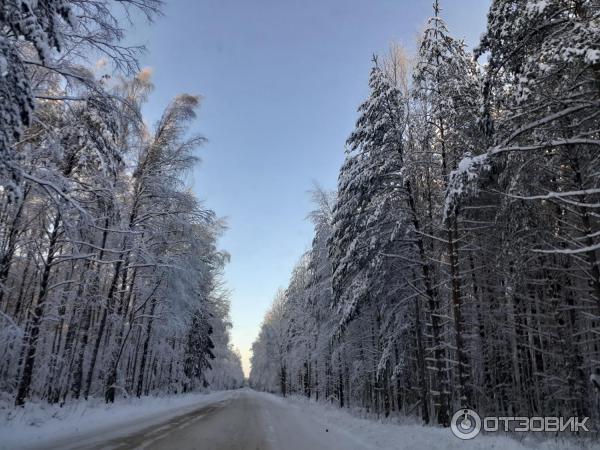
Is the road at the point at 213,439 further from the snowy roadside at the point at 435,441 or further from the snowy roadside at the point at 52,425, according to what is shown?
the snowy roadside at the point at 435,441

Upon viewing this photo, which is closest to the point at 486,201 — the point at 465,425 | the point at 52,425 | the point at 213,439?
the point at 465,425

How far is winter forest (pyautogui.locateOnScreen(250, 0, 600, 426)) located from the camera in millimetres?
8148

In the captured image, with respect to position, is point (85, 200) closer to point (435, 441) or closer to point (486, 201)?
point (435, 441)

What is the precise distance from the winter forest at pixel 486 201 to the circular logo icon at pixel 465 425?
1.13 ft

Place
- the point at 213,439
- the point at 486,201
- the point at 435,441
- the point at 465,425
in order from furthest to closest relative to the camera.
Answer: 1. the point at 486,201
2. the point at 465,425
3. the point at 213,439
4. the point at 435,441

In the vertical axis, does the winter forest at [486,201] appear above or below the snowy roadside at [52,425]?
above

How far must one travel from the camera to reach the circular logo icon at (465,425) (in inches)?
367

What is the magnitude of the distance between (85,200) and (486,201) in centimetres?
1420

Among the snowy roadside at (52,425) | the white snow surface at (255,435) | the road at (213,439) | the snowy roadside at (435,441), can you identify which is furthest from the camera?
the snowy roadside at (52,425)

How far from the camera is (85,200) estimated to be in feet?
38.0

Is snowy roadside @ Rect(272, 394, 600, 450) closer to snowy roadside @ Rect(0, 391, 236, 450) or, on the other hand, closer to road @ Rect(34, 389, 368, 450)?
road @ Rect(34, 389, 368, 450)

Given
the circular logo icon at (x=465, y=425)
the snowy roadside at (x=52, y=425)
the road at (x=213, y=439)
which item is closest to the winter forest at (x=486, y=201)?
the circular logo icon at (x=465, y=425)

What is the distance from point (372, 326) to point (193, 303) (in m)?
10.3

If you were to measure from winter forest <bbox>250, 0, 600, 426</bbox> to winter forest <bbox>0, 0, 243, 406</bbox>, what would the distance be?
7.03m
